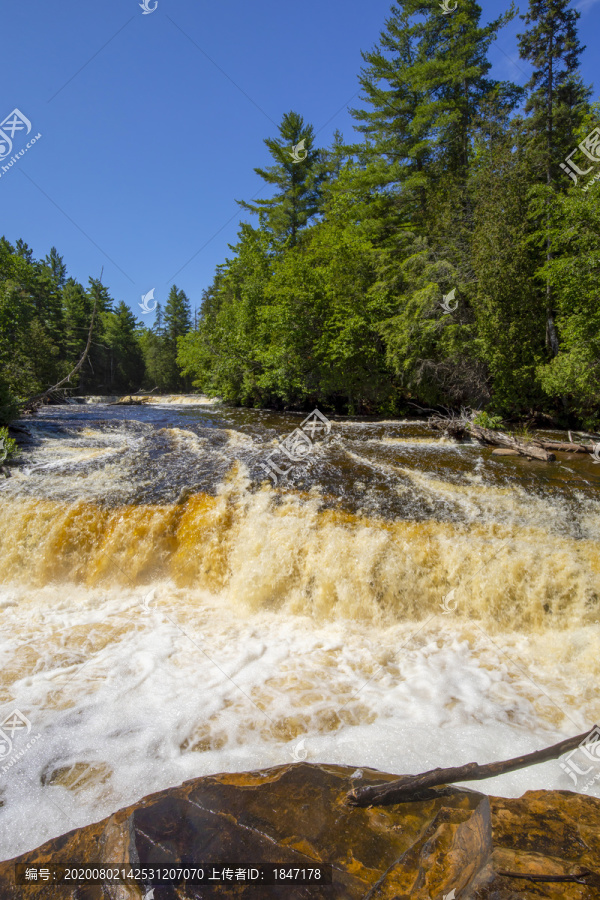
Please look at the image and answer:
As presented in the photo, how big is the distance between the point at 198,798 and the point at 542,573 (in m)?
4.76

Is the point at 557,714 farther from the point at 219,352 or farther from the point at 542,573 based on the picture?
the point at 219,352

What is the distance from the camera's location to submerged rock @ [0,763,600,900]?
76.2 inches

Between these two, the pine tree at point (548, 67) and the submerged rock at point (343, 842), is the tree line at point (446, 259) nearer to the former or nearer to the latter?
the pine tree at point (548, 67)

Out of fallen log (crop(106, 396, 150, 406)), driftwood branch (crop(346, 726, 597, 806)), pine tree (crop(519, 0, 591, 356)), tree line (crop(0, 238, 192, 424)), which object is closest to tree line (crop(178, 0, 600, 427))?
pine tree (crop(519, 0, 591, 356))

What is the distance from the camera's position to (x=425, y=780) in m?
2.61

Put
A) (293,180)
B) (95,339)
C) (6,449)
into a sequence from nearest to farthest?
(6,449) < (293,180) < (95,339)

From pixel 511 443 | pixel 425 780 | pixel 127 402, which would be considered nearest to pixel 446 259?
pixel 511 443

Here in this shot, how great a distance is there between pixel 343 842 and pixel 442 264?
49.5ft

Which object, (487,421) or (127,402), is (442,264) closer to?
(487,421)

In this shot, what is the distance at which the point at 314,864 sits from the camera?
218 centimetres

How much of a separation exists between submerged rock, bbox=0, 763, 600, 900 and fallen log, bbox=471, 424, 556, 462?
7378 millimetres

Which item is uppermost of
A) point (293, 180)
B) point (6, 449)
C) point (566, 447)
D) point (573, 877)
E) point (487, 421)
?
point (293, 180)

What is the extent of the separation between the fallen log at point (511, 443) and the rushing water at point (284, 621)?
430 mm

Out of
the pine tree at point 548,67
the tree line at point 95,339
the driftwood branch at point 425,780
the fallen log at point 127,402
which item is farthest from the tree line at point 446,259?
the tree line at point 95,339
